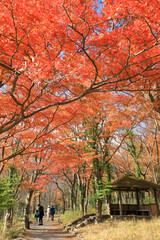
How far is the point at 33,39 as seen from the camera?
14.3 feet

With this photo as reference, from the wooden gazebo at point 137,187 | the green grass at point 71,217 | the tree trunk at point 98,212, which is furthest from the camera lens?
the green grass at point 71,217

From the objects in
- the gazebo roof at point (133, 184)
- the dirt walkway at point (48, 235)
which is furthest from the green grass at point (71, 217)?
the gazebo roof at point (133, 184)

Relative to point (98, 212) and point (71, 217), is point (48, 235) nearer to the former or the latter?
point (98, 212)

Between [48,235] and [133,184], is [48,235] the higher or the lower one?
the lower one

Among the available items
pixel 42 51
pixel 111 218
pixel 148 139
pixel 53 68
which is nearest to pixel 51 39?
pixel 42 51

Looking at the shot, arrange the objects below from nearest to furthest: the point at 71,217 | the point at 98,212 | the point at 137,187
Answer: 1. the point at 98,212
2. the point at 137,187
3. the point at 71,217

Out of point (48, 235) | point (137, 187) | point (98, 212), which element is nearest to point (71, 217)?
point (98, 212)

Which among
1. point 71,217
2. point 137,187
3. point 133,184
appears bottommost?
point 71,217

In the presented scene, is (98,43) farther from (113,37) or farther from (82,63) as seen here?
(82,63)

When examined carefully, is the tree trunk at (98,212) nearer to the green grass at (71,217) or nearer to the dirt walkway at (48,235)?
the dirt walkway at (48,235)

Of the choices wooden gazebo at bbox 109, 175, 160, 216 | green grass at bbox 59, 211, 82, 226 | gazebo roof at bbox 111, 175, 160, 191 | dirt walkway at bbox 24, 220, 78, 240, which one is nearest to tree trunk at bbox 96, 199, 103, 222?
wooden gazebo at bbox 109, 175, 160, 216

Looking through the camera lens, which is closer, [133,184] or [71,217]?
[133,184]

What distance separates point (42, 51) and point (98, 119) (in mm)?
8268

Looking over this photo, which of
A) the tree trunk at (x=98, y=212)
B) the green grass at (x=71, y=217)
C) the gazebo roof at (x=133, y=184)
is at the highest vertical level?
the gazebo roof at (x=133, y=184)
